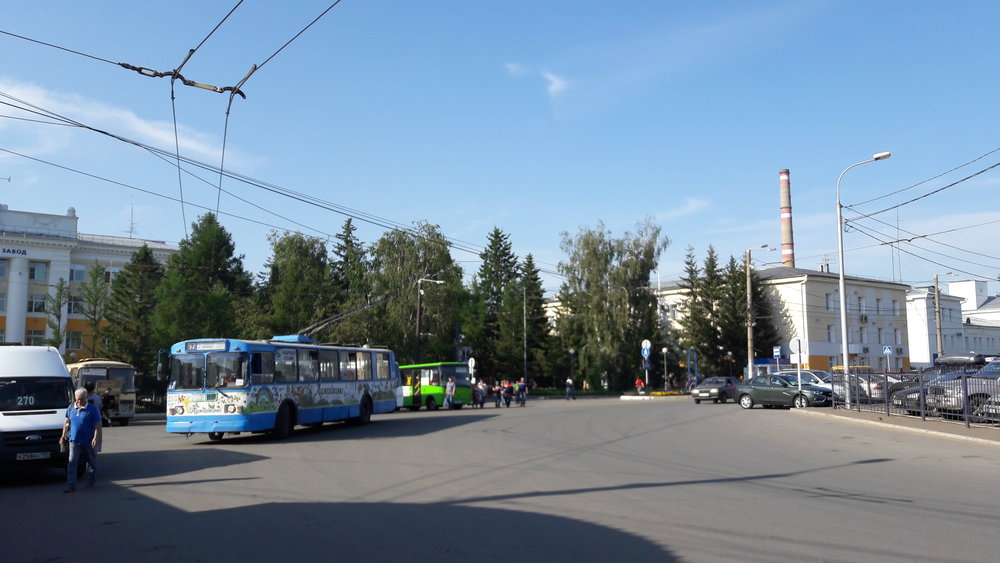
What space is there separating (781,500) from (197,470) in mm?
10074

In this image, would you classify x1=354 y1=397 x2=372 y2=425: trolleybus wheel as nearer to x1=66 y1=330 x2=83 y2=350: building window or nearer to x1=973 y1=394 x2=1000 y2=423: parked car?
x1=973 y1=394 x2=1000 y2=423: parked car

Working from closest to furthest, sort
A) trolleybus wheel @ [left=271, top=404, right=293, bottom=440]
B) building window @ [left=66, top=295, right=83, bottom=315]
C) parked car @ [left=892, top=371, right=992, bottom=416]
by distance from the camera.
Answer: trolleybus wheel @ [left=271, top=404, right=293, bottom=440] → parked car @ [left=892, top=371, right=992, bottom=416] → building window @ [left=66, top=295, right=83, bottom=315]

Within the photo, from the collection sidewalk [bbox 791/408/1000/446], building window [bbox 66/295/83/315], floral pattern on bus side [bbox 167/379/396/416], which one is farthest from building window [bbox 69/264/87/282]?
sidewalk [bbox 791/408/1000/446]

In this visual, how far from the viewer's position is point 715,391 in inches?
1681

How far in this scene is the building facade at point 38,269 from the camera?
219 feet

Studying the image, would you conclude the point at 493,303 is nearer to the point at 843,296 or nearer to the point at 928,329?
the point at 928,329

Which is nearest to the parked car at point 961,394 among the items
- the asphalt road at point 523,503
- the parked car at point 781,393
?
the asphalt road at point 523,503

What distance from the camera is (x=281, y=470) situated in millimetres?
13891

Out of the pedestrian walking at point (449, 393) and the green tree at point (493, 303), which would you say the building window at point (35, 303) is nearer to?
the green tree at point (493, 303)

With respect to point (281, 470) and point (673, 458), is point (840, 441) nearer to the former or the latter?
point (673, 458)

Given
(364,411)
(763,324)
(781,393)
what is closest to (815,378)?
(781,393)

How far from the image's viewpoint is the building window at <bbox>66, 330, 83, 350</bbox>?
67750mm

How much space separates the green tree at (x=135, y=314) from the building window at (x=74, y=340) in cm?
368

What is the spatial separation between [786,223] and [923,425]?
198ft
